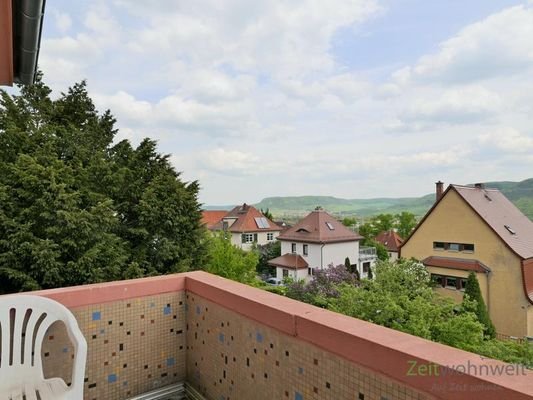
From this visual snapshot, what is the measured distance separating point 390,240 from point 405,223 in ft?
14.2

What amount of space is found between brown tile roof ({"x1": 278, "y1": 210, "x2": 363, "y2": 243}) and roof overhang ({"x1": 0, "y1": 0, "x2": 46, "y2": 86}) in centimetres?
1741

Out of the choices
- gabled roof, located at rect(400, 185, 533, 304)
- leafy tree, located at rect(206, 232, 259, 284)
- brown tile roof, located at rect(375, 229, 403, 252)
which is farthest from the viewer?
brown tile roof, located at rect(375, 229, 403, 252)

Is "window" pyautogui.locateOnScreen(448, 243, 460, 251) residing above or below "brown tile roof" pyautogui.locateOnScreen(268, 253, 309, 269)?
above

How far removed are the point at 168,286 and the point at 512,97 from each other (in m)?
17.0

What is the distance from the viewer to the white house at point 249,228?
26859mm

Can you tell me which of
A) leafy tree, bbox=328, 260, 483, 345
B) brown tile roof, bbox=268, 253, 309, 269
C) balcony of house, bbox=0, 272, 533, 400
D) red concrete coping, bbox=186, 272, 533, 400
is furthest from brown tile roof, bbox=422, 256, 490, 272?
red concrete coping, bbox=186, 272, 533, 400

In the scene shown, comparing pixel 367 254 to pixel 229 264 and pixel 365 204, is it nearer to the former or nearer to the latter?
pixel 229 264

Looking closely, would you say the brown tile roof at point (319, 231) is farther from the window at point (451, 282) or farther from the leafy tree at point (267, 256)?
the window at point (451, 282)

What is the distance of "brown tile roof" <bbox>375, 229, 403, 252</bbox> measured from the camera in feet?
88.7

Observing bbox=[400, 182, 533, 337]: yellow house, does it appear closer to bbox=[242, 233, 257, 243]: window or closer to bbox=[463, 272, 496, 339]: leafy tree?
bbox=[463, 272, 496, 339]: leafy tree

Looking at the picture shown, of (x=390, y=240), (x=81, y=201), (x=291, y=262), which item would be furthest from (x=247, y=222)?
(x=81, y=201)

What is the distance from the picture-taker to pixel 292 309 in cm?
167

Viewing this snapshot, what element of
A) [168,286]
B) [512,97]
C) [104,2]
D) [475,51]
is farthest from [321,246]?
[168,286]

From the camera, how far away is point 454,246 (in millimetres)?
14812
